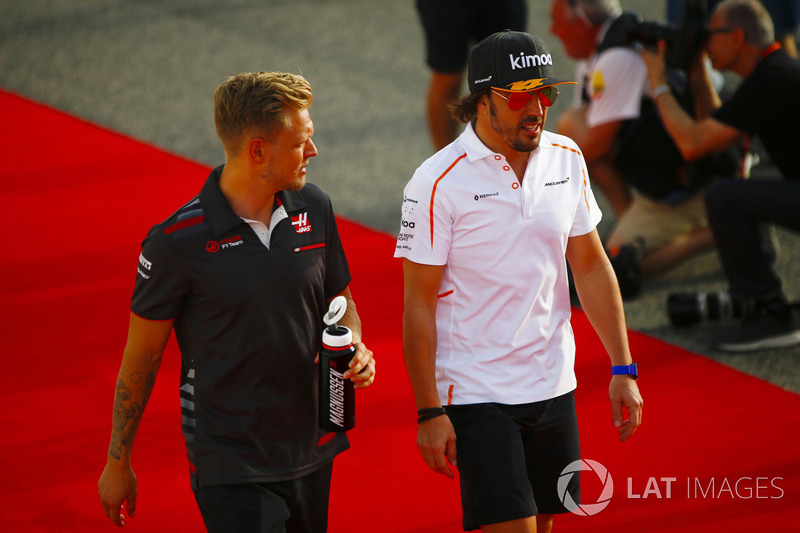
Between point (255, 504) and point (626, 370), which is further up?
point (626, 370)

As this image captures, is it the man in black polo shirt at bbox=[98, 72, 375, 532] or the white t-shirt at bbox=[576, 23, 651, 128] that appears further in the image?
the white t-shirt at bbox=[576, 23, 651, 128]

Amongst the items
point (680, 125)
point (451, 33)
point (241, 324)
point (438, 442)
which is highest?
point (451, 33)

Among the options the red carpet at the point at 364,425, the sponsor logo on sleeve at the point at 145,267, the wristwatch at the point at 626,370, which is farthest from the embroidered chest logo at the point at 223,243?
the red carpet at the point at 364,425

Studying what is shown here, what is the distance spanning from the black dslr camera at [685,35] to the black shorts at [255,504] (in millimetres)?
3388

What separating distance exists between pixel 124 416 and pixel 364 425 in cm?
175

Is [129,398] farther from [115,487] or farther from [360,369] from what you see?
[360,369]

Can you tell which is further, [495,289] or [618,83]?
[618,83]

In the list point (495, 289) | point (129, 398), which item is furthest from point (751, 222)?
point (129, 398)

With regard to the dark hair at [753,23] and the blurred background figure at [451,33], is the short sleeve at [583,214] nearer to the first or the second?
the dark hair at [753,23]

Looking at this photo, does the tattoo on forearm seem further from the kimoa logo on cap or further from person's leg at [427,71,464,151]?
person's leg at [427,71,464,151]

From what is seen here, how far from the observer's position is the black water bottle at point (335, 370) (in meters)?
2.56

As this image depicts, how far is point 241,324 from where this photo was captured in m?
2.56

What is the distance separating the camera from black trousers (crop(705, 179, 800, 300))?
4.81 meters

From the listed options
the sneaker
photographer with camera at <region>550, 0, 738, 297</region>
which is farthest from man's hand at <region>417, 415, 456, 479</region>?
photographer with camera at <region>550, 0, 738, 297</region>
